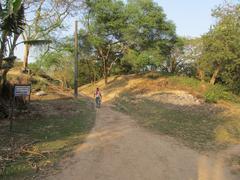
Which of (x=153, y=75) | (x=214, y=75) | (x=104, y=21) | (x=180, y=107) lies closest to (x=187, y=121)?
(x=180, y=107)

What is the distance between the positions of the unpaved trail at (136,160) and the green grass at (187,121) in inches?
62.7

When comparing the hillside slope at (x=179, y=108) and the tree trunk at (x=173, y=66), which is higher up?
the tree trunk at (x=173, y=66)

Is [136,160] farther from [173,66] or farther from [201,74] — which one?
[173,66]

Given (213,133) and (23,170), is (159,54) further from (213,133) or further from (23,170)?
(23,170)

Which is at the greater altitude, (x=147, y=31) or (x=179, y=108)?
(x=147, y=31)

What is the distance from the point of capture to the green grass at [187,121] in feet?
55.7

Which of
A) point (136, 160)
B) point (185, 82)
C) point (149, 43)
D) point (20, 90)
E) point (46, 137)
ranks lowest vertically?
point (136, 160)

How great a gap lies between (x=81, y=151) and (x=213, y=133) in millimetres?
8931

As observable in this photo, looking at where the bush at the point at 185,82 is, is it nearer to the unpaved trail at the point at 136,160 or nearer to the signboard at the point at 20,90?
the unpaved trail at the point at 136,160

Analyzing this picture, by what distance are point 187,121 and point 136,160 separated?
34.6 ft

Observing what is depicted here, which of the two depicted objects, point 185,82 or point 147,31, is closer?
point 185,82

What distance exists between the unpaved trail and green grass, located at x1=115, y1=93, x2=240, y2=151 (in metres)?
1.59

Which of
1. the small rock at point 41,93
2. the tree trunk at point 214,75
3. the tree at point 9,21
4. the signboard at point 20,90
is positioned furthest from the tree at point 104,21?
the signboard at point 20,90

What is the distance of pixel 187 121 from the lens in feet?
72.0
